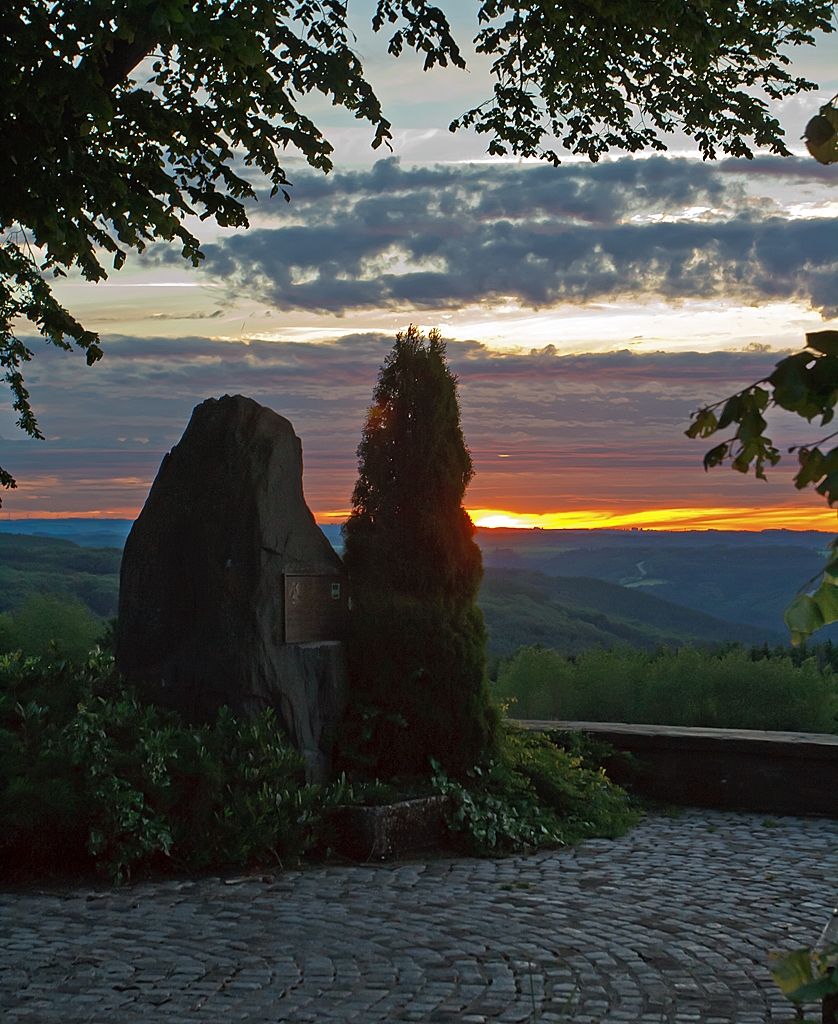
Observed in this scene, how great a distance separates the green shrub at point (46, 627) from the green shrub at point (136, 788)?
8.67 m

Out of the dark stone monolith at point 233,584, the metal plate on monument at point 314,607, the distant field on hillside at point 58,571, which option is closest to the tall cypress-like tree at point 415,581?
the metal plate on monument at point 314,607

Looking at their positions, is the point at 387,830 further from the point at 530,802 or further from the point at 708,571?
the point at 708,571

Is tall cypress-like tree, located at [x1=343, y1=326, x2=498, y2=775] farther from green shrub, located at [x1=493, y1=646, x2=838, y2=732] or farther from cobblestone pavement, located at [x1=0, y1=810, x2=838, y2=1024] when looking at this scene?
green shrub, located at [x1=493, y1=646, x2=838, y2=732]

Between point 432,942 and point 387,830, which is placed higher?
point 432,942

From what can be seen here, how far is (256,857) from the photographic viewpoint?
711 cm

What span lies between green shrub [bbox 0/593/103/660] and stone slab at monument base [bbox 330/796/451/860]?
941 cm

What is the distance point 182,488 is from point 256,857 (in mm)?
3247

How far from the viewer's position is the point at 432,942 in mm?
5449

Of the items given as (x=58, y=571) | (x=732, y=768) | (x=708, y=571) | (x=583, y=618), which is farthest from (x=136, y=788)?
(x=708, y=571)

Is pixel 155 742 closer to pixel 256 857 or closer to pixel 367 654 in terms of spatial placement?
pixel 256 857

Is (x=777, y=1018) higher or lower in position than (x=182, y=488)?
lower

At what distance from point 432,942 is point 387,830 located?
7.10 ft

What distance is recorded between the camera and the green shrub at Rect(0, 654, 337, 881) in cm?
673

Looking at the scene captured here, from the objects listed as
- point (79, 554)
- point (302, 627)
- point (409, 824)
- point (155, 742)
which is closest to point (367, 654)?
point (302, 627)
